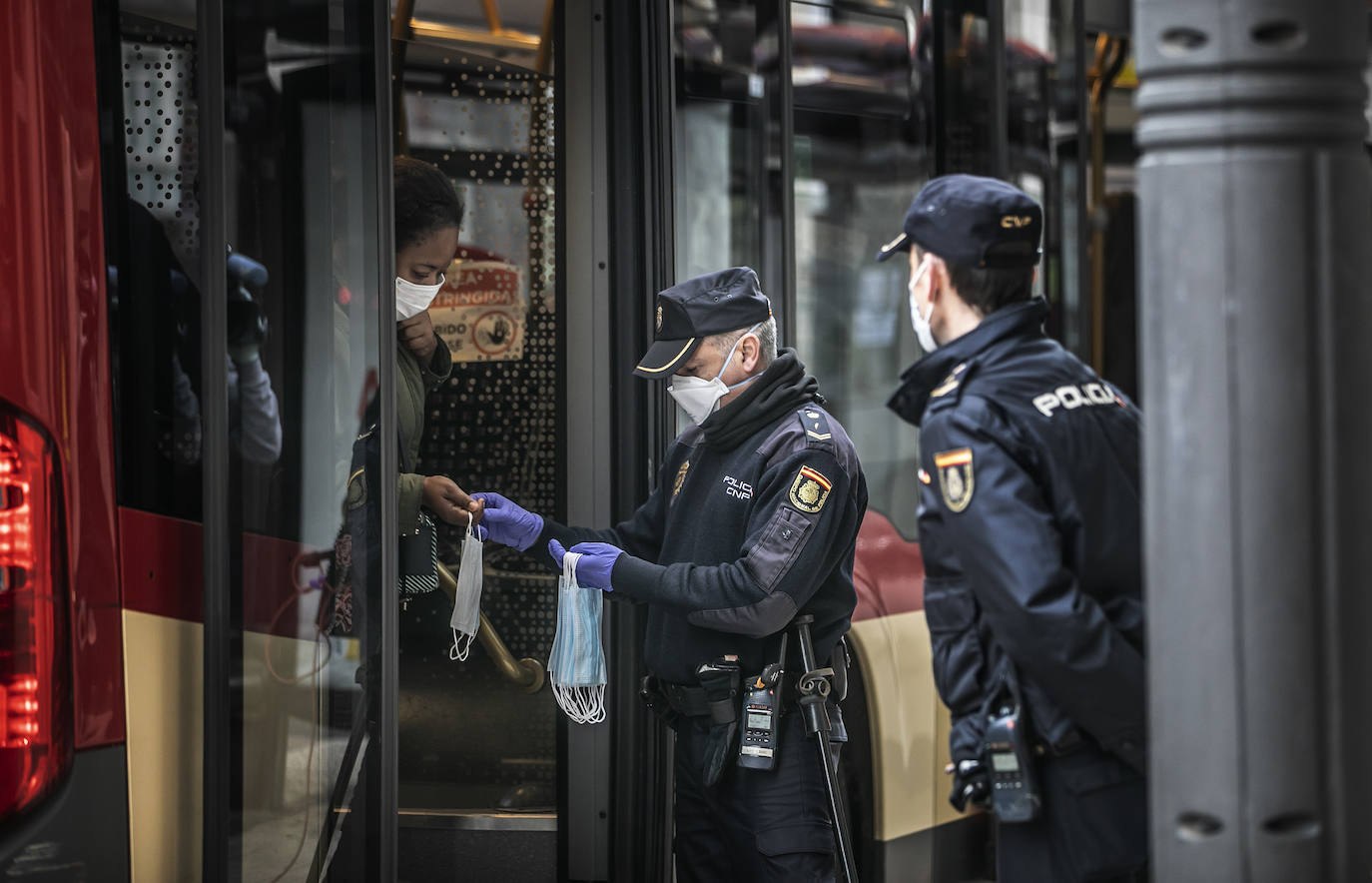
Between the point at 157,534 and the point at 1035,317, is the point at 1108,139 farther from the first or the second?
the point at 157,534

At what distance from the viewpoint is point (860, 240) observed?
3.72 m

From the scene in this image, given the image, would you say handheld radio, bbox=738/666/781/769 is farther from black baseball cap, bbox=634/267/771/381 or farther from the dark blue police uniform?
black baseball cap, bbox=634/267/771/381

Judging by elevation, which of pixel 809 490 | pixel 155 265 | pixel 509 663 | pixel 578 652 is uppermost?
pixel 155 265

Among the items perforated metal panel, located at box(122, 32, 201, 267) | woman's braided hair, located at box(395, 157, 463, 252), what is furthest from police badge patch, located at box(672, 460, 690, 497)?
perforated metal panel, located at box(122, 32, 201, 267)

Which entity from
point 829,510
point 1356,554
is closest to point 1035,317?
point 829,510

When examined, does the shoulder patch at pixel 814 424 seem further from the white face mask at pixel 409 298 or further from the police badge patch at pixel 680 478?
the white face mask at pixel 409 298

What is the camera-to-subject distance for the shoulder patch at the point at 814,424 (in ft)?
9.71

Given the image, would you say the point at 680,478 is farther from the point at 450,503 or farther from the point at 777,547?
the point at 450,503

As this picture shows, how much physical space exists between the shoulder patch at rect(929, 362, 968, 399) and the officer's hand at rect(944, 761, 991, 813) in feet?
1.89

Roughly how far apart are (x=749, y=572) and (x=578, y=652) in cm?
57

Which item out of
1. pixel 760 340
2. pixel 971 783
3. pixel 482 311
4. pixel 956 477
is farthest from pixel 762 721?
pixel 482 311

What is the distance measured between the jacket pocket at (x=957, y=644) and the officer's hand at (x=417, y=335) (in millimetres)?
1556

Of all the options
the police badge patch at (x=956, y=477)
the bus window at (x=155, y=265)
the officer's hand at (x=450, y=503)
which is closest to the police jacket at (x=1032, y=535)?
the police badge patch at (x=956, y=477)

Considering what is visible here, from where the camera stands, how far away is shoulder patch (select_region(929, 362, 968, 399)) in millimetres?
2258
